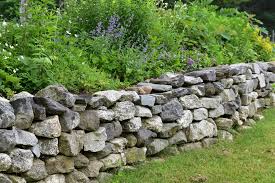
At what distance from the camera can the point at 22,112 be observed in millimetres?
3773

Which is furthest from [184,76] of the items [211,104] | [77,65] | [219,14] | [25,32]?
[219,14]

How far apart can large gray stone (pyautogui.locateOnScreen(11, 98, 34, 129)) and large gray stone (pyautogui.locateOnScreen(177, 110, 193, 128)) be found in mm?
2233

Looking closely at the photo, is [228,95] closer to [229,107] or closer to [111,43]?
[229,107]

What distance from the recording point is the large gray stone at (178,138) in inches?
223

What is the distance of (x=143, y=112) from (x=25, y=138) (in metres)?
1.65

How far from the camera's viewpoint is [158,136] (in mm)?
5484

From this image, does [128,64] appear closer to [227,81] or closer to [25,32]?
[25,32]

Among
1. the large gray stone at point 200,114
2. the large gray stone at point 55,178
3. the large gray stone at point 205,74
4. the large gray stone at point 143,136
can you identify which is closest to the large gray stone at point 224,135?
the large gray stone at point 200,114

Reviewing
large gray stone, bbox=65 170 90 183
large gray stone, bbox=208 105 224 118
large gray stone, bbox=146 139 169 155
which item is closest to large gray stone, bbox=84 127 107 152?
large gray stone, bbox=65 170 90 183

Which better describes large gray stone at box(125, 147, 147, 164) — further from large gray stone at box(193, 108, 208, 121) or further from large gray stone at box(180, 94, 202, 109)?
large gray stone at box(193, 108, 208, 121)

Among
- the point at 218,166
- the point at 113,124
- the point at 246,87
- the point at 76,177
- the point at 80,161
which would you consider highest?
the point at 246,87

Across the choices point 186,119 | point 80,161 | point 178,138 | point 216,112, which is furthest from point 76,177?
point 216,112

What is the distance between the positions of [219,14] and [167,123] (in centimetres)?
445

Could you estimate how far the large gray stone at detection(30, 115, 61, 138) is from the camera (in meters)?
3.93
